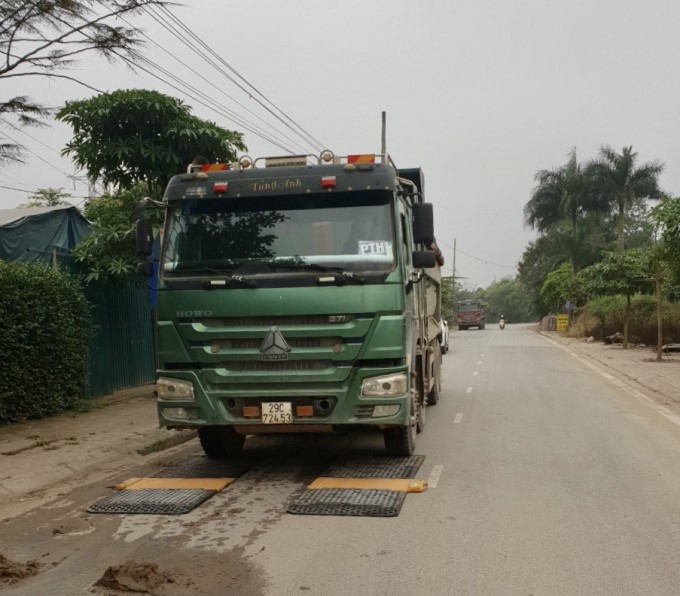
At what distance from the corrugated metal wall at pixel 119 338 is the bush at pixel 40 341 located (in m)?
1.02

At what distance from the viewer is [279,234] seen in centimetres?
677

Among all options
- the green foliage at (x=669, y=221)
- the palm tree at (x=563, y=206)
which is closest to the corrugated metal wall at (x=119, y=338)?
the green foliage at (x=669, y=221)

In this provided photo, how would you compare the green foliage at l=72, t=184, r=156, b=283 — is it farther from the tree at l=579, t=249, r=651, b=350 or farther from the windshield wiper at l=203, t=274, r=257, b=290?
the tree at l=579, t=249, r=651, b=350

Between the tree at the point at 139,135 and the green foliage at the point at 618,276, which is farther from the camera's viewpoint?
the green foliage at the point at 618,276

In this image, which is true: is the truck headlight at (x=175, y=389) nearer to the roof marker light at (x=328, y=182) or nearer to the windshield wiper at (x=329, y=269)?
the windshield wiper at (x=329, y=269)

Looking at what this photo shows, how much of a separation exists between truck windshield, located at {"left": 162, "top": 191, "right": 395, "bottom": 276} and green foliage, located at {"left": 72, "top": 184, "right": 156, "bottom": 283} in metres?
5.05

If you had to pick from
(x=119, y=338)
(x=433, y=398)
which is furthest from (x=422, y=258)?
(x=119, y=338)

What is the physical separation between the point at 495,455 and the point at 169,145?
25.1 ft

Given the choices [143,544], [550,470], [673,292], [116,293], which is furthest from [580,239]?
[143,544]

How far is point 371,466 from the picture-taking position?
7.22 m

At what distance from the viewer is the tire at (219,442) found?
300 inches

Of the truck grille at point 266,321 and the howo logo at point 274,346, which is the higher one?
the truck grille at point 266,321

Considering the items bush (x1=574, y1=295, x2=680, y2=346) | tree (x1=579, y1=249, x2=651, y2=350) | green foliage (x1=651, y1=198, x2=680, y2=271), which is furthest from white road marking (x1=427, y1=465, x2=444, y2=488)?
bush (x1=574, y1=295, x2=680, y2=346)

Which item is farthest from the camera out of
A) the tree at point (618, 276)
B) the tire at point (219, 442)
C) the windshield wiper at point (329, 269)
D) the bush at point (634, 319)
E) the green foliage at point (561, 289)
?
the green foliage at point (561, 289)
